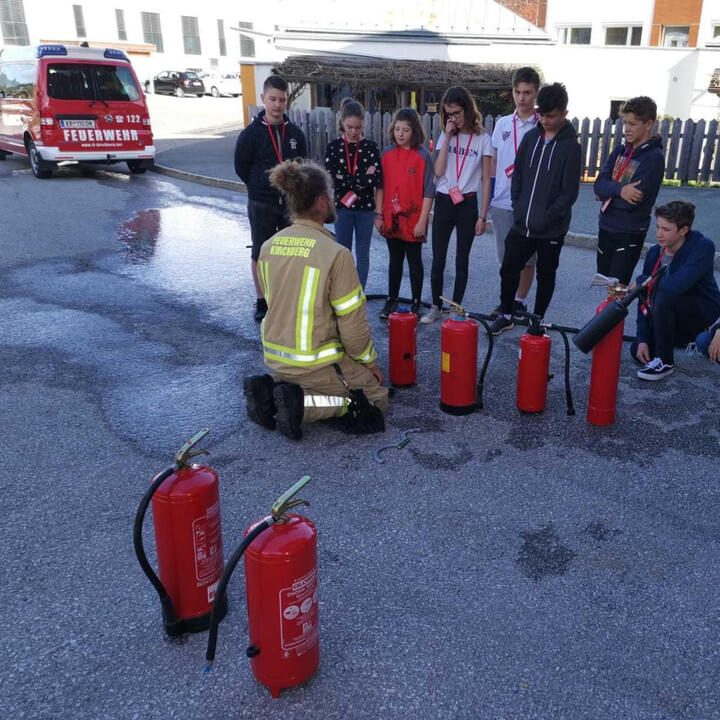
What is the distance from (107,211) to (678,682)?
1090 centimetres

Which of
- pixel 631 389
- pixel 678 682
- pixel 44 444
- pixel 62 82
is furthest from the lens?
pixel 62 82

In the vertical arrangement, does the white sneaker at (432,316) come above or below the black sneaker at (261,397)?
below

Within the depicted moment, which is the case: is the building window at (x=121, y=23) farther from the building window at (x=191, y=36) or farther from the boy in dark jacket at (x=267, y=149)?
the boy in dark jacket at (x=267, y=149)

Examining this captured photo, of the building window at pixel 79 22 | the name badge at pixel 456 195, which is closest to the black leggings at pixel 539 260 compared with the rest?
the name badge at pixel 456 195

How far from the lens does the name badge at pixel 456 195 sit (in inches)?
228

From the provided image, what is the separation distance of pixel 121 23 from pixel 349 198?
52.3 metres

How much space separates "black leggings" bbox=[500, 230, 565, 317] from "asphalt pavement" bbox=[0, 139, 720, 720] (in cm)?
47

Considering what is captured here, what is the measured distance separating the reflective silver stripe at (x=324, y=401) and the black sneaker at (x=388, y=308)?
2.16 metres

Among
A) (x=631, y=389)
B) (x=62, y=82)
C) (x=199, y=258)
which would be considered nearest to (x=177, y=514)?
(x=631, y=389)

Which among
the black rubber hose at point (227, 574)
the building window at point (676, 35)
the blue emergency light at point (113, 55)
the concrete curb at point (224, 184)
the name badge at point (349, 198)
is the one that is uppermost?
the building window at point (676, 35)

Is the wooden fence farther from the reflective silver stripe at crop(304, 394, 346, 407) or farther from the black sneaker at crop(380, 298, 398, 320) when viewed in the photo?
the reflective silver stripe at crop(304, 394, 346, 407)

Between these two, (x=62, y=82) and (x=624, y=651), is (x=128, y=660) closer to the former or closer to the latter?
(x=624, y=651)

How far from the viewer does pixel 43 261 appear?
8344 millimetres

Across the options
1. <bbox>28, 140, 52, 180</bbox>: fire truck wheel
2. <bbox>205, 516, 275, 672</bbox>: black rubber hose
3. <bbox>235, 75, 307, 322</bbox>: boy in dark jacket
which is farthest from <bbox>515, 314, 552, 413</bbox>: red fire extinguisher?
<bbox>28, 140, 52, 180</bbox>: fire truck wheel
